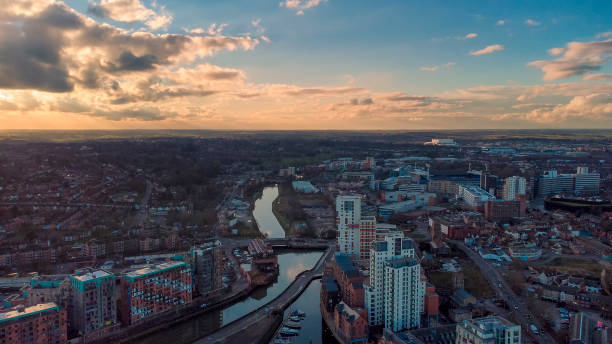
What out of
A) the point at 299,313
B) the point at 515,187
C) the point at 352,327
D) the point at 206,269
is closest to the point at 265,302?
the point at 299,313

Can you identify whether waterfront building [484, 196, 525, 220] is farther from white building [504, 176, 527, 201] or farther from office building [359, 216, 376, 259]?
office building [359, 216, 376, 259]

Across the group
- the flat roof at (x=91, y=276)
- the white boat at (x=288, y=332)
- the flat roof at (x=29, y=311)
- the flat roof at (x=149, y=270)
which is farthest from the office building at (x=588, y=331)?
the flat roof at (x=29, y=311)

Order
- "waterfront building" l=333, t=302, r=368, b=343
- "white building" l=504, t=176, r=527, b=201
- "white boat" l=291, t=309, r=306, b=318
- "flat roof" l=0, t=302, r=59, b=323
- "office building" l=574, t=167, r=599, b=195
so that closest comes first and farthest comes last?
"flat roof" l=0, t=302, r=59, b=323, "waterfront building" l=333, t=302, r=368, b=343, "white boat" l=291, t=309, r=306, b=318, "white building" l=504, t=176, r=527, b=201, "office building" l=574, t=167, r=599, b=195

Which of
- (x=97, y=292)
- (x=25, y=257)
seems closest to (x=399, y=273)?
(x=97, y=292)

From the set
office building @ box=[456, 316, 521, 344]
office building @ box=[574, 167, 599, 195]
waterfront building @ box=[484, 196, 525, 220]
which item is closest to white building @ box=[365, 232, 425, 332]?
office building @ box=[456, 316, 521, 344]

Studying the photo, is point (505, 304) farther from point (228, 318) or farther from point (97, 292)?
point (97, 292)

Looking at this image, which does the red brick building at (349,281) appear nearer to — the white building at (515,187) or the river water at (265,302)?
the river water at (265,302)
